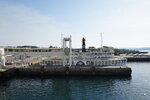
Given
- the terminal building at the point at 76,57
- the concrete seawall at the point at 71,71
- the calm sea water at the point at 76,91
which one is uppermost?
the terminal building at the point at 76,57

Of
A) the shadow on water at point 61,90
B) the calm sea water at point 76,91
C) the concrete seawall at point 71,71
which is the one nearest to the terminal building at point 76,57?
the concrete seawall at point 71,71

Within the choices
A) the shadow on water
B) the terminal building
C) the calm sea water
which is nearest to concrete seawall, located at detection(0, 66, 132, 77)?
the terminal building

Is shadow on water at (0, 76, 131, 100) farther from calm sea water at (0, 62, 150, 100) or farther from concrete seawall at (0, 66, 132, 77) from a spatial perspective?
concrete seawall at (0, 66, 132, 77)

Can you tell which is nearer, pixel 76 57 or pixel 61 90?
pixel 61 90

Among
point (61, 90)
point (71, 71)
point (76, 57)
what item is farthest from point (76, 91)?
point (76, 57)

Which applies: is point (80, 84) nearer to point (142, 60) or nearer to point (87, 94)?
point (87, 94)

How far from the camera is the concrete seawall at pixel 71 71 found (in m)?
45.1

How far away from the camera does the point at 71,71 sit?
4619 cm

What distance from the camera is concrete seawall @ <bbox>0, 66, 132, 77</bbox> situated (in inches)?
1775

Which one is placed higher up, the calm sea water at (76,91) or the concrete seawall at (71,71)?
the concrete seawall at (71,71)

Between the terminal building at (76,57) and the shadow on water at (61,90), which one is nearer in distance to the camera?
the shadow on water at (61,90)

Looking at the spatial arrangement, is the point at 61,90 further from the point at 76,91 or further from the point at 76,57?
the point at 76,57

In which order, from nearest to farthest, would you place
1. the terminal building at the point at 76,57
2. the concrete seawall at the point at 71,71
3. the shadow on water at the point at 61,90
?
the shadow on water at the point at 61,90
the concrete seawall at the point at 71,71
the terminal building at the point at 76,57

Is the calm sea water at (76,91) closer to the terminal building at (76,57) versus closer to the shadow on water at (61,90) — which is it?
the shadow on water at (61,90)
